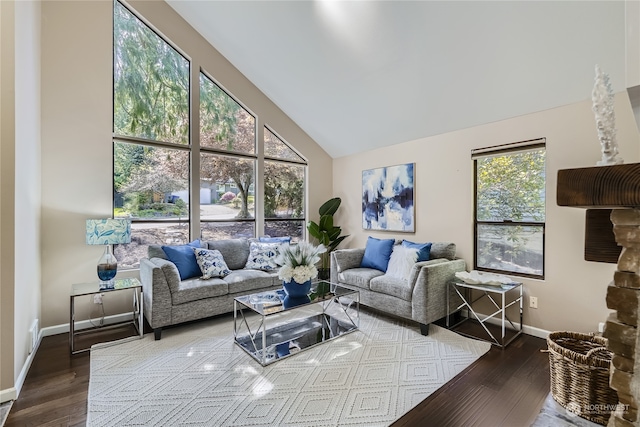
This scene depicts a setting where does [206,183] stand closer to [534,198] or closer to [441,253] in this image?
[441,253]

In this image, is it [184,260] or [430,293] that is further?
[184,260]

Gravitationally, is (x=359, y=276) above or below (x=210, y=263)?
below

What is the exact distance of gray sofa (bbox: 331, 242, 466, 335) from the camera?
305cm

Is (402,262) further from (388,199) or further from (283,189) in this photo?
(283,189)

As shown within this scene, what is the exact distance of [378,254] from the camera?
13.1ft

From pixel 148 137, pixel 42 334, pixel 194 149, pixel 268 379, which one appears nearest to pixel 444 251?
pixel 268 379

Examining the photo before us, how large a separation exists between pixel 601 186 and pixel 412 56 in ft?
9.47

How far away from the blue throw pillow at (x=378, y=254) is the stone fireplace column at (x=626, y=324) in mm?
3135

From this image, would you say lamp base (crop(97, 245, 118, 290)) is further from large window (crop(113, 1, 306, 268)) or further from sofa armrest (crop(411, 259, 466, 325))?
sofa armrest (crop(411, 259, 466, 325))

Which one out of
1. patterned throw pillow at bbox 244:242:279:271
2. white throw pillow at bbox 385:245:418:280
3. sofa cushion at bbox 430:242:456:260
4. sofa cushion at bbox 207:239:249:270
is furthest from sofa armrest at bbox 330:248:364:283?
sofa cushion at bbox 207:239:249:270

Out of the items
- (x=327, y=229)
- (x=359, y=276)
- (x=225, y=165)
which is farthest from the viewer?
(x=327, y=229)

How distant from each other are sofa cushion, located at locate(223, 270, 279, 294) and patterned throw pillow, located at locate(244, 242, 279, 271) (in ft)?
0.45

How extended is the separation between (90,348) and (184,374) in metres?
1.18

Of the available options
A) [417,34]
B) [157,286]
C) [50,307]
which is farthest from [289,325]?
[417,34]
